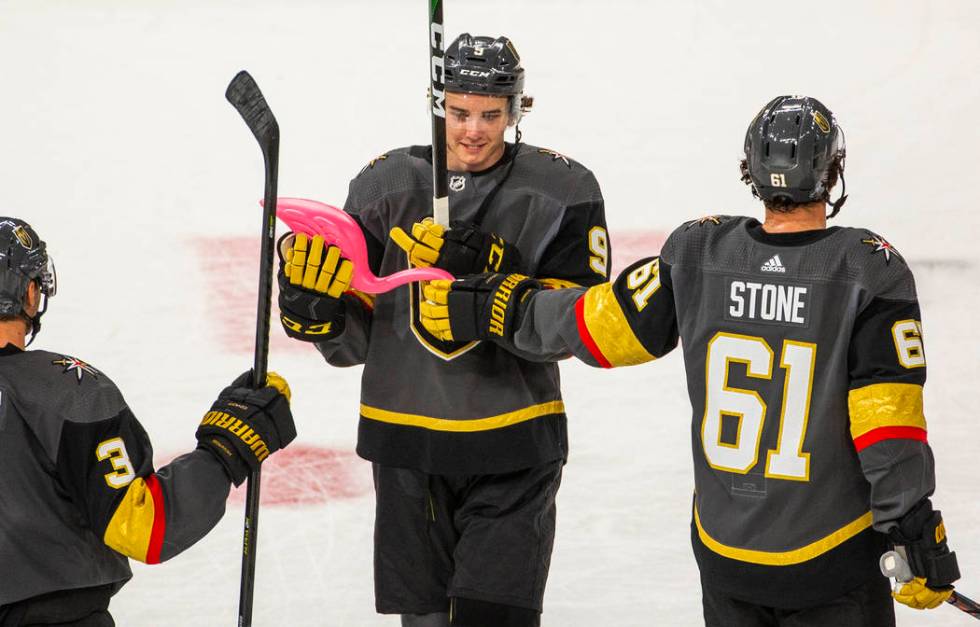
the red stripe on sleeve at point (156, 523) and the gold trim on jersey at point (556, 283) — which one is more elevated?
the gold trim on jersey at point (556, 283)

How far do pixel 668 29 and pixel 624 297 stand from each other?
4.26m

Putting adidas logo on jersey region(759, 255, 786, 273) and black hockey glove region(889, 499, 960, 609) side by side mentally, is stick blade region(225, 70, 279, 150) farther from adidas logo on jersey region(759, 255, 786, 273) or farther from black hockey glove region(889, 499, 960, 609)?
black hockey glove region(889, 499, 960, 609)

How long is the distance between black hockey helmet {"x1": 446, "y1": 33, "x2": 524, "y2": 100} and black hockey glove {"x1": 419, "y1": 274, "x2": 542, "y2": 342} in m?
0.39

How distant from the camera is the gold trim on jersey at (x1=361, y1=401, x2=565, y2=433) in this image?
2924 millimetres

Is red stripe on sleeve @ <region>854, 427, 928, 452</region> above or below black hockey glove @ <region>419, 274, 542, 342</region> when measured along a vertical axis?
below

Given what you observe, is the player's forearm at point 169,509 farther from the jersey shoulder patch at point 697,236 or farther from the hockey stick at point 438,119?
the jersey shoulder patch at point 697,236

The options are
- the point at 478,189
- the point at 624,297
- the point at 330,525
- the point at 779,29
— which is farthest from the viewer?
the point at 779,29

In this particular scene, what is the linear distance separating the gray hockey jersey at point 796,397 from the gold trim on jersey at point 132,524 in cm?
92

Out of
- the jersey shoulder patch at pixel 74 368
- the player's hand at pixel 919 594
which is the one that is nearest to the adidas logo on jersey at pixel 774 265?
the player's hand at pixel 919 594

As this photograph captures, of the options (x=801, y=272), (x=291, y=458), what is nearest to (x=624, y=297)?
(x=801, y=272)

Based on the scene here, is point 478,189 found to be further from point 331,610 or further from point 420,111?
point 420,111

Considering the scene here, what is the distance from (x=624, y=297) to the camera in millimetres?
2617

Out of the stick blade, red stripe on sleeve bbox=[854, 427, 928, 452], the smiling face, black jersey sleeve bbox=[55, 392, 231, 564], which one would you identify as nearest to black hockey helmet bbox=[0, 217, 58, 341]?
black jersey sleeve bbox=[55, 392, 231, 564]

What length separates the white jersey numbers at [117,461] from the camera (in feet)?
7.59
